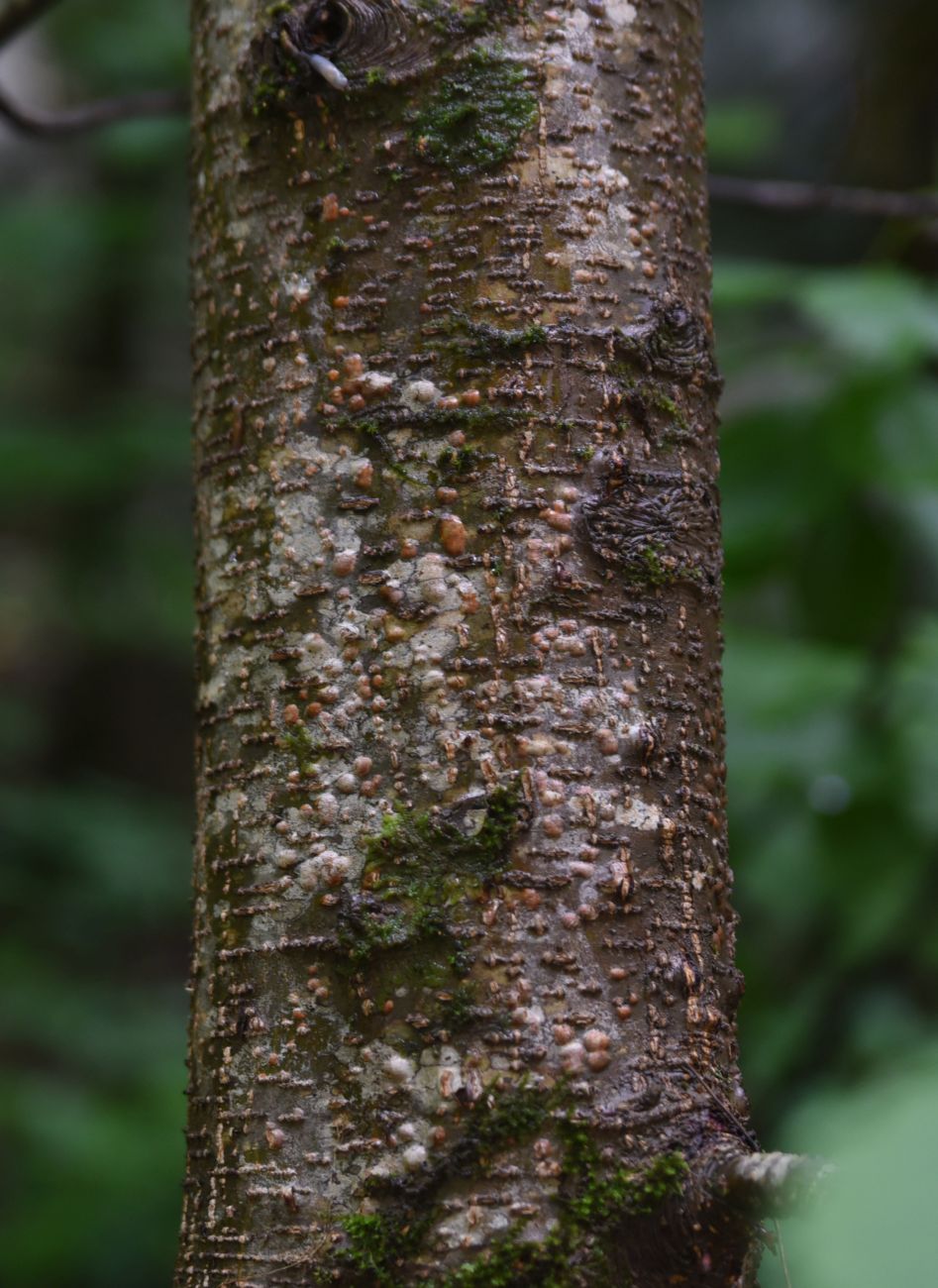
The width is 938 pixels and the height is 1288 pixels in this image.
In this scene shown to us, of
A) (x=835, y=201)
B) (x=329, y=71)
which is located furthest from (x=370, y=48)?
(x=835, y=201)

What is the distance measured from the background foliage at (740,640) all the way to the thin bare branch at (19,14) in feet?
3.42

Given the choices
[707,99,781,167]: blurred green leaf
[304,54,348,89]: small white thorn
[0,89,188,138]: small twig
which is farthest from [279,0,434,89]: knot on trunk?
[707,99,781,167]: blurred green leaf

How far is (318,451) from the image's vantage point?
1.01 metres

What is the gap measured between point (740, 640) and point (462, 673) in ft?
4.95

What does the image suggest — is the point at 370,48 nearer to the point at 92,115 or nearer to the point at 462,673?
the point at 462,673

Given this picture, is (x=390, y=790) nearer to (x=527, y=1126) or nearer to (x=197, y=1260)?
(x=527, y=1126)

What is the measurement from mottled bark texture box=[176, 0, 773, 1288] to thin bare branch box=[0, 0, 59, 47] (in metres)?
0.75

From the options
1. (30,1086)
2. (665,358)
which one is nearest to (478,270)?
(665,358)

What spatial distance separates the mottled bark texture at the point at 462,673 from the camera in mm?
883

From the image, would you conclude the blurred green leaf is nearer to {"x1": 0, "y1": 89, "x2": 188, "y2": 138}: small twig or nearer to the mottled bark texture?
{"x1": 0, "y1": 89, "x2": 188, "y2": 138}: small twig

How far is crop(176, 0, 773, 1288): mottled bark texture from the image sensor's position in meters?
0.88

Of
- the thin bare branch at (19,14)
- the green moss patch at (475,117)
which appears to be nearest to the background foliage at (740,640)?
the green moss patch at (475,117)

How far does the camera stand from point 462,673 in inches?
37.3

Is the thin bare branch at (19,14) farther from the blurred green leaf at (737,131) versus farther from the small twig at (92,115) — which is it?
the blurred green leaf at (737,131)
